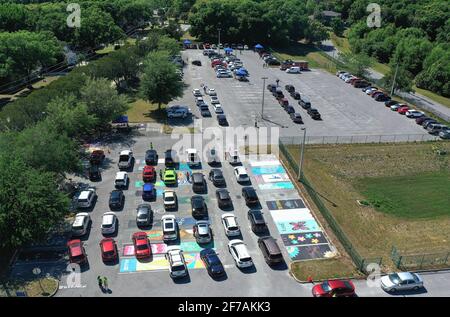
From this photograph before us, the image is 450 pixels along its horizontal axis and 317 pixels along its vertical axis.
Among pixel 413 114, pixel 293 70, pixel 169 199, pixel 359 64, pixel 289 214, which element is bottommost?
pixel 289 214

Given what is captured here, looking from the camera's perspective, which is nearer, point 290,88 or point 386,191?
point 386,191

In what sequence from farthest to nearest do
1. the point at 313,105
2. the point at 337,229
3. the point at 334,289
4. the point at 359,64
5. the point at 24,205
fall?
the point at 359,64 < the point at 313,105 < the point at 337,229 < the point at 24,205 < the point at 334,289

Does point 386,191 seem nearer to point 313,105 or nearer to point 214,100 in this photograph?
point 313,105

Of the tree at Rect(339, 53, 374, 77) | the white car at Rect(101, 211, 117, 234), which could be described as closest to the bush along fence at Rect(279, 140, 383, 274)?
the white car at Rect(101, 211, 117, 234)

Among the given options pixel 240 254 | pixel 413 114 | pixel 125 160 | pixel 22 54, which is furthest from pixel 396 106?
pixel 22 54

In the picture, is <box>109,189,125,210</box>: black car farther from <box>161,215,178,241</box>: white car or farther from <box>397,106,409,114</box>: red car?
<box>397,106,409,114</box>: red car

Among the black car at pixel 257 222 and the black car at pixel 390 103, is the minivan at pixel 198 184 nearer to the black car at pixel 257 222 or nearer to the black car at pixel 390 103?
the black car at pixel 257 222

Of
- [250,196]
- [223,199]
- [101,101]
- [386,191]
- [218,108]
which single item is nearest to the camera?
[223,199]
